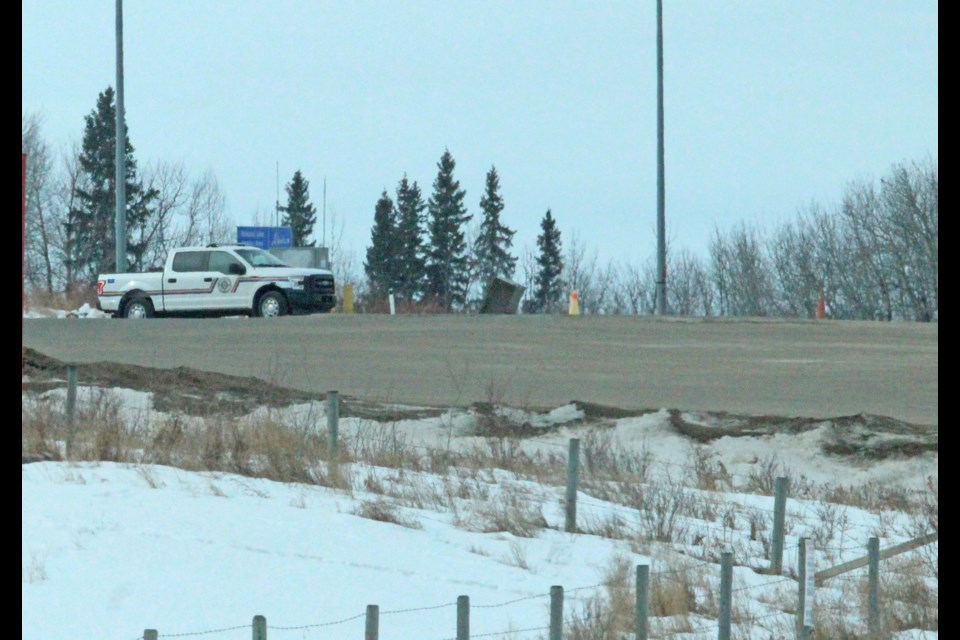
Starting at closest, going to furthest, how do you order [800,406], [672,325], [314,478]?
[314,478], [800,406], [672,325]

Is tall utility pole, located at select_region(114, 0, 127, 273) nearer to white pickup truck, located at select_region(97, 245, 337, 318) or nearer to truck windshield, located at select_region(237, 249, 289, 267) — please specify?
white pickup truck, located at select_region(97, 245, 337, 318)

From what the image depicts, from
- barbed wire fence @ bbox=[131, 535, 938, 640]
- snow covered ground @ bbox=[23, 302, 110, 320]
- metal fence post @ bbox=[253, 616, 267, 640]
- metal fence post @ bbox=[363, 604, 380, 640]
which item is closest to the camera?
metal fence post @ bbox=[253, 616, 267, 640]

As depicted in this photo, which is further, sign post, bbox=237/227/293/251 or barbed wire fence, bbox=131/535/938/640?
sign post, bbox=237/227/293/251

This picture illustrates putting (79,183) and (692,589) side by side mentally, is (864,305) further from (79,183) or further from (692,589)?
(692,589)

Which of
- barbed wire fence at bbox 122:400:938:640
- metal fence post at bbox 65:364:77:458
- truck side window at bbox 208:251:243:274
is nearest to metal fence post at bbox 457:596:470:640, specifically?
barbed wire fence at bbox 122:400:938:640

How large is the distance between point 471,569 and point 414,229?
8286cm

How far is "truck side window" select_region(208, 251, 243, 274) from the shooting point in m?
30.1

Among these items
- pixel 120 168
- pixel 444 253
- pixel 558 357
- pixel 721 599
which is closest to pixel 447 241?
pixel 444 253

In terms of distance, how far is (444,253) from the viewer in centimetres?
9012

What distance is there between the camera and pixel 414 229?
9294 centimetres

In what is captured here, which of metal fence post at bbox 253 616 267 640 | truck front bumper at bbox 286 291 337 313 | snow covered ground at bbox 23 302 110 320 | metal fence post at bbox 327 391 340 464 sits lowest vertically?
metal fence post at bbox 253 616 267 640

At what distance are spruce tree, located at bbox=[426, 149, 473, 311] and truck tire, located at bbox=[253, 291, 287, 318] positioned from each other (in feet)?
190
